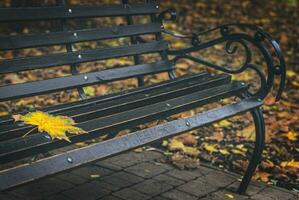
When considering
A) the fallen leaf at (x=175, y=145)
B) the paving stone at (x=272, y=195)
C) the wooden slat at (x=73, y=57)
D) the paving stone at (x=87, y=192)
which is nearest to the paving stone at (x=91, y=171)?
the paving stone at (x=87, y=192)

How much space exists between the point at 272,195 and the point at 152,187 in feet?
2.46

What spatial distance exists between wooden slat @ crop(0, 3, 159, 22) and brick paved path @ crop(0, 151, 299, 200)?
38.5 inches

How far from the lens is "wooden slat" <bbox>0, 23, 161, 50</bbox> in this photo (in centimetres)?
271

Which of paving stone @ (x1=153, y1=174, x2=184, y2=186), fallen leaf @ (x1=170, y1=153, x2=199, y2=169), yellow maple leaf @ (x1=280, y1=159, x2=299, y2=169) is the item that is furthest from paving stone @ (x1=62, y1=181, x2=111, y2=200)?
yellow maple leaf @ (x1=280, y1=159, x2=299, y2=169)

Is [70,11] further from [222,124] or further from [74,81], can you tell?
[222,124]

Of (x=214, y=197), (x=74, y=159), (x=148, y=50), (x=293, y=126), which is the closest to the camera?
(x=74, y=159)

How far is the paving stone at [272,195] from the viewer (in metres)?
3.00

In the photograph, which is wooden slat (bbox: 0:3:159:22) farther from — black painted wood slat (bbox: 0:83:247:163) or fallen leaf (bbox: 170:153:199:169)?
fallen leaf (bbox: 170:153:199:169)

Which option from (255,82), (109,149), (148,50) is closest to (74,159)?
(109,149)

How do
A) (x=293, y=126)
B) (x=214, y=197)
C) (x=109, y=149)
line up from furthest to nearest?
(x=293, y=126)
(x=214, y=197)
(x=109, y=149)

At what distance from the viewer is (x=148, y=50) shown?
3396mm

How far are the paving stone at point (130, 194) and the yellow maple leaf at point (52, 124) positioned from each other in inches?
33.5

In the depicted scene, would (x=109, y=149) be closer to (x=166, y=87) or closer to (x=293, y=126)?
(x=166, y=87)

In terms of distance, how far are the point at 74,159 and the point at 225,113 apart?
1081mm
